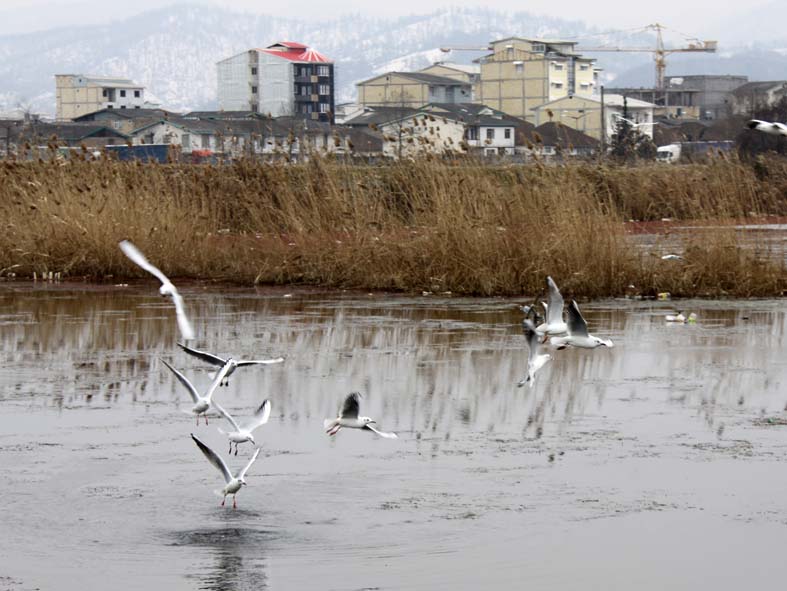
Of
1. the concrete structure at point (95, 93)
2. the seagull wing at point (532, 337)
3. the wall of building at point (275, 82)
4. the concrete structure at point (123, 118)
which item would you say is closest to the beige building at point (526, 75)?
the wall of building at point (275, 82)

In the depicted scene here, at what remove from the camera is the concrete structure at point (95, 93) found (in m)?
170

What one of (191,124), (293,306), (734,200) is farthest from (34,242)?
(191,124)

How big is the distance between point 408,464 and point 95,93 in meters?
168

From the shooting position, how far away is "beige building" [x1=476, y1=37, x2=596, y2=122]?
162 metres

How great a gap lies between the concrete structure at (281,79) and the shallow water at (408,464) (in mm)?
149405

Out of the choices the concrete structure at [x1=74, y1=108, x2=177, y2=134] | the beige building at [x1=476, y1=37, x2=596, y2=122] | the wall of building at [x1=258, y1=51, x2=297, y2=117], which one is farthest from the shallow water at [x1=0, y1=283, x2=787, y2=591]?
the wall of building at [x1=258, y1=51, x2=297, y2=117]

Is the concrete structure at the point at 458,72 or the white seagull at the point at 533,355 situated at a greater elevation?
the concrete structure at the point at 458,72

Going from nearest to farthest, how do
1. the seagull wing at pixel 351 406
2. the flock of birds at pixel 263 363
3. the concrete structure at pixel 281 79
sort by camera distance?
the flock of birds at pixel 263 363 < the seagull wing at pixel 351 406 < the concrete structure at pixel 281 79

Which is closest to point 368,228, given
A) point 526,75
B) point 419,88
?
point 419,88

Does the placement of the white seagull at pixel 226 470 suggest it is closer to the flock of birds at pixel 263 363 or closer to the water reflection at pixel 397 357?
the flock of birds at pixel 263 363

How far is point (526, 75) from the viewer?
540 feet

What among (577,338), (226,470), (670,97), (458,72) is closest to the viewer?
(226,470)

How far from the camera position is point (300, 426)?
1075 centimetres

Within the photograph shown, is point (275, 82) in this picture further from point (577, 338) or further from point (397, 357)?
point (577, 338)
